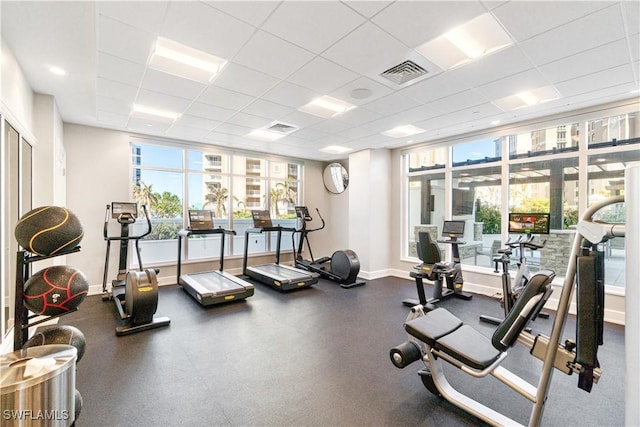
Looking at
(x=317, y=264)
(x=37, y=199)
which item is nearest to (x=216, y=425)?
(x=37, y=199)

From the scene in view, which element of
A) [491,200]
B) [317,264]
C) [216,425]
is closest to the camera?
[216,425]

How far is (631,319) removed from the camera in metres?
1.09

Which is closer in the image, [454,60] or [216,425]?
[216,425]

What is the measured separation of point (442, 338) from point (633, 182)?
5.21ft

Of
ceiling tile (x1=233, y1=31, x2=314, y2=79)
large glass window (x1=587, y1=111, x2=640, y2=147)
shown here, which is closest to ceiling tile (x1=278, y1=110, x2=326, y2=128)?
ceiling tile (x1=233, y1=31, x2=314, y2=79)

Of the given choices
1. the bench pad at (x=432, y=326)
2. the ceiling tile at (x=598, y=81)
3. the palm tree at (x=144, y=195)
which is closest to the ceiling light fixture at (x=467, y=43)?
the ceiling tile at (x=598, y=81)

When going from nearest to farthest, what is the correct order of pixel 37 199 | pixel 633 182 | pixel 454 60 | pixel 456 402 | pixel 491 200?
pixel 633 182, pixel 456 402, pixel 454 60, pixel 37 199, pixel 491 200

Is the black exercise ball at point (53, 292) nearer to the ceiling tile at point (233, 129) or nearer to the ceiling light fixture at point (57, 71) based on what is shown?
the ceiling light fixture at point (57, 71)

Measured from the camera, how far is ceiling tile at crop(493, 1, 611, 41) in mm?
2183

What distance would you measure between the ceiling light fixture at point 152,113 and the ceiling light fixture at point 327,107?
2.15 m

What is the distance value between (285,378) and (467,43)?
11.9ft

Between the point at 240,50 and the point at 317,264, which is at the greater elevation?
the point at 240,50

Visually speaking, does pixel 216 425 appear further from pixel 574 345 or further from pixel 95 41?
pixel 95 41

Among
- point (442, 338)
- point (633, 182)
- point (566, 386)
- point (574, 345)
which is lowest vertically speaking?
point (566, 386)
